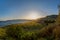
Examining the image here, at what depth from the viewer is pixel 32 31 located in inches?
135

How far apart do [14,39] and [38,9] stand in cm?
77

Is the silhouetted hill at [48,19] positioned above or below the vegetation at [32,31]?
above

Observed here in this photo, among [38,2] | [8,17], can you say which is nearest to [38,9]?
[38,2]

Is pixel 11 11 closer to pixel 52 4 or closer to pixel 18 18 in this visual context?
pixel 18 18

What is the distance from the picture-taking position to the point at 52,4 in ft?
11.8

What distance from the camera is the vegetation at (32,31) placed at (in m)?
3.37

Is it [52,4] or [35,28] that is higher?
[52,4]

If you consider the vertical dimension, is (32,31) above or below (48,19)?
below

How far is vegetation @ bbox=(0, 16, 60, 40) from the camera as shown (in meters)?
3.37

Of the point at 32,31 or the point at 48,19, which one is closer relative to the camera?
the point at 32,31

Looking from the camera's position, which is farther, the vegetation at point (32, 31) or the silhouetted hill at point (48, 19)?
the silhouetted hill at point (48, 19)

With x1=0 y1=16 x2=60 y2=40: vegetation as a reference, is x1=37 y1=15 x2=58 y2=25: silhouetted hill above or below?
above

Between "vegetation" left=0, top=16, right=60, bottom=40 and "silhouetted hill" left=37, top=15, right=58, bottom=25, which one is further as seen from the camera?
"silhouetted hill" left=37, top=15, right=58, bottom=25

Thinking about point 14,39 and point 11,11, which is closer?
point 14,39
